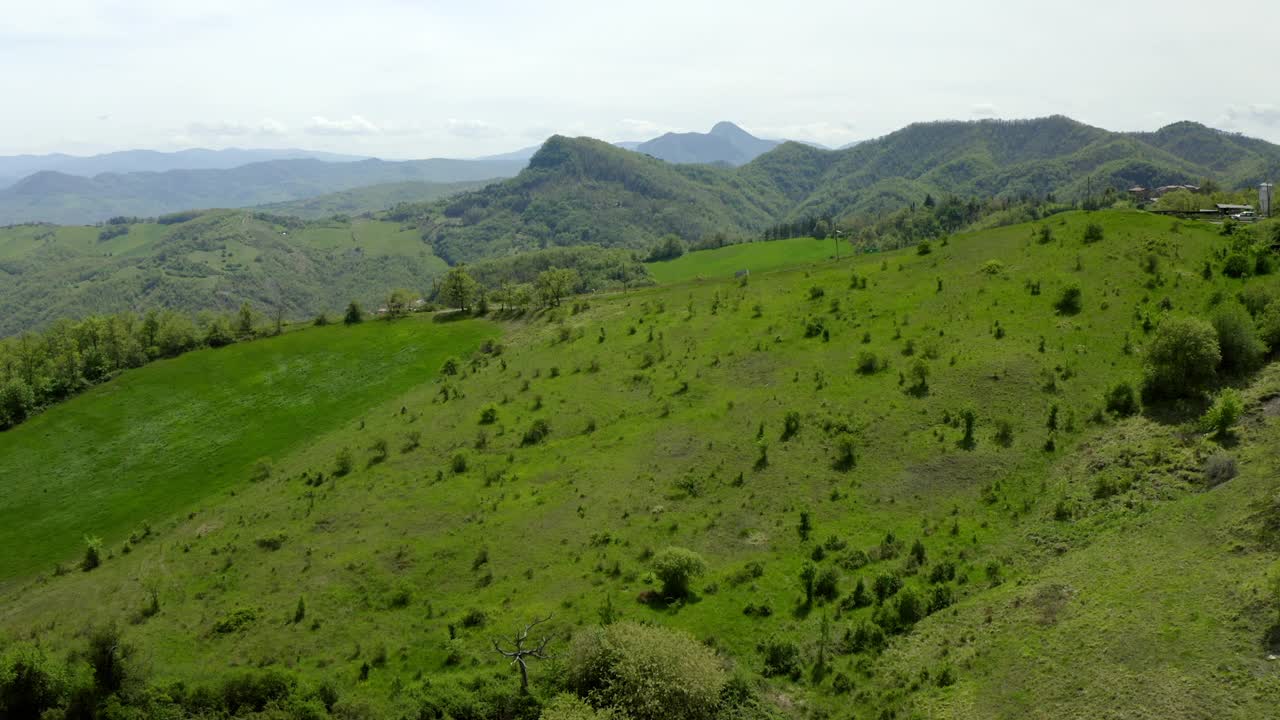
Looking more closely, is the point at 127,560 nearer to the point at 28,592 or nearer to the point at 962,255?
the point at 28,592

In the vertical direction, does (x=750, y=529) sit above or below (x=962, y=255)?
below

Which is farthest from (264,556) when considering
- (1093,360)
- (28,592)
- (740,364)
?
(1093,360)

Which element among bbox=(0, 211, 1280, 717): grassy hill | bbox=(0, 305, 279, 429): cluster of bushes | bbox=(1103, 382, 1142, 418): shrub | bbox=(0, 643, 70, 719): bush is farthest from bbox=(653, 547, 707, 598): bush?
bbox=(0, 305, 279, 429): cluster of bushes

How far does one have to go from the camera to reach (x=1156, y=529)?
37125mm

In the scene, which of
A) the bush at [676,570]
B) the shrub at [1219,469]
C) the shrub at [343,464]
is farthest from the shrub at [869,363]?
the shrub at [343,464]

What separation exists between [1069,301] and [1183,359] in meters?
19.3

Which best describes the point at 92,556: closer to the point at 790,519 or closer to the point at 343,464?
the point at 343,464

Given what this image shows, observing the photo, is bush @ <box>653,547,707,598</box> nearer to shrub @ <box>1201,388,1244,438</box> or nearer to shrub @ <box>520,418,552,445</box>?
shrub @ <box>520,418,552,445</box>

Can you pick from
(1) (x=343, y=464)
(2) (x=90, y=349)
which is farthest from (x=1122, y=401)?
(2) (x=90, y=349)

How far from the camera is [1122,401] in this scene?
51938 mm

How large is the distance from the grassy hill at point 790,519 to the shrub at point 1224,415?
86 centimetres

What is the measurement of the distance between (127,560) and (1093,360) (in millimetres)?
92256

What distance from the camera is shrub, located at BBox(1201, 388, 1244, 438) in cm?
4425

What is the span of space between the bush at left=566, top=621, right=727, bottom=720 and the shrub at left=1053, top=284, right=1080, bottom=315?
56.3 metres
